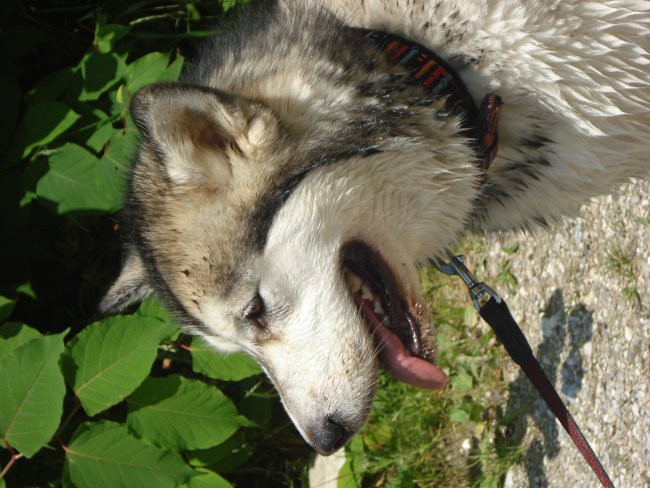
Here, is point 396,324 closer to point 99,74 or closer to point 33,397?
point 33,397

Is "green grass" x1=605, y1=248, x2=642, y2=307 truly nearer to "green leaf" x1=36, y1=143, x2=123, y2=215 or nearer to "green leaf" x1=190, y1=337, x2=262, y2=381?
"green leaf" x1=190, y1=337, x2=262, y2=381

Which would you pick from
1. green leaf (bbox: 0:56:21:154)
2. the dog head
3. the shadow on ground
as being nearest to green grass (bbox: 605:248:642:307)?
the shadow on ground

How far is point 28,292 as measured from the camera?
10.7 feet

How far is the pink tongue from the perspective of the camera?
2.12 meters

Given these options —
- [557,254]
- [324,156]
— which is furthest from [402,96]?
[557,254]

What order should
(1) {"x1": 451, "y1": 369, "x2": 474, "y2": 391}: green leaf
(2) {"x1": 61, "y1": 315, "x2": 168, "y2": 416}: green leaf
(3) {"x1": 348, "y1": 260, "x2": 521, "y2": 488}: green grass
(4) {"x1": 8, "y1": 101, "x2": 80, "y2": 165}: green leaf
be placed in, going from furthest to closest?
(1) {"x1": 451, "y1": 369, "x2": 474, "y2": 391}: green leaf
(3) {"x1": 348, "y1": 260, "x2": 521, "y2": 488}: green grass
(4) {"x1": 8, "y1": 101, "x2": 80, "y2": 165}: green leaf
(2) {"x1": 61, "y1": 315, "x2": 168, "y2": 416}: green leaf

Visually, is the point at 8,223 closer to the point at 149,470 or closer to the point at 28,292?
the point at 28,292

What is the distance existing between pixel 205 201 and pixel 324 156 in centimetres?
39

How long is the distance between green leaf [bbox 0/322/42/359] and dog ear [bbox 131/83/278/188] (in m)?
0.89

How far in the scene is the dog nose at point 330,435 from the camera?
2078 mm

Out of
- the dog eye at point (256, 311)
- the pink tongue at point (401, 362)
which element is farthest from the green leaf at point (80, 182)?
the pink tongue at point (401, 362)

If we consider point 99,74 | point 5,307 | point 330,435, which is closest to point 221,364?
point 330,435

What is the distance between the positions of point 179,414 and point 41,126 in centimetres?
133

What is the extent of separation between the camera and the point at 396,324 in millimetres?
2152
